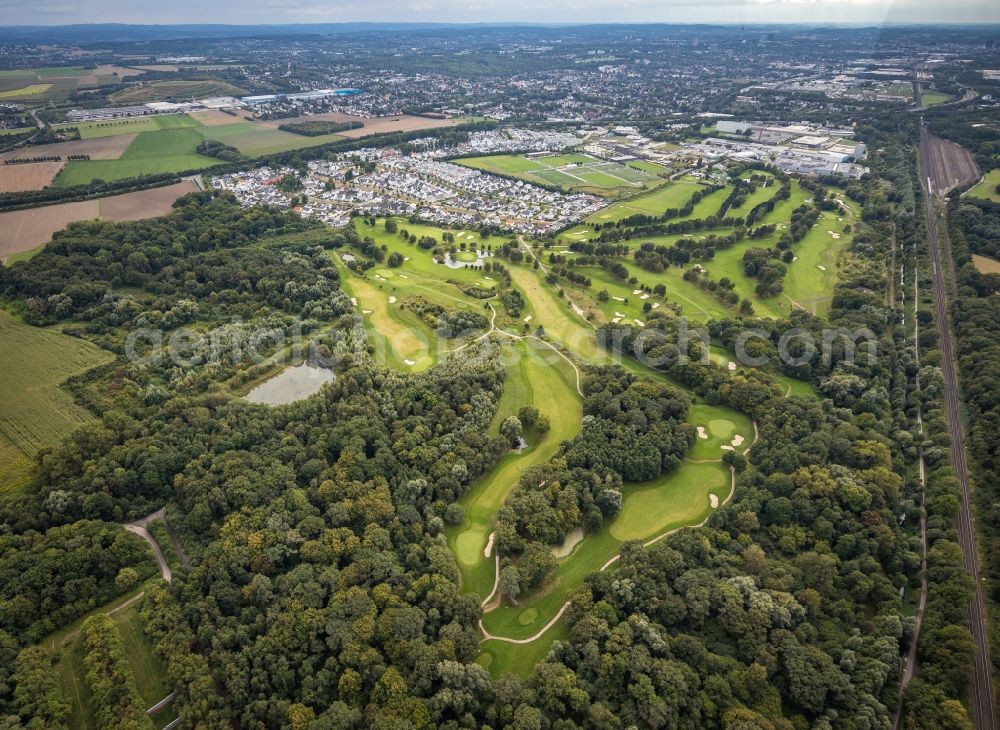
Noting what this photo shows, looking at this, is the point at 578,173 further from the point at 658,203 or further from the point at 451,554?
the point at 451,554

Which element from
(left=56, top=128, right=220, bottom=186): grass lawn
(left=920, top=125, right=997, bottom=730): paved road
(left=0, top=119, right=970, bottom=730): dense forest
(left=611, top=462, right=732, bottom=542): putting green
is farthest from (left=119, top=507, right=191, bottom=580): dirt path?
(left=56, top=128, right=220, bottom=186): grass lawn

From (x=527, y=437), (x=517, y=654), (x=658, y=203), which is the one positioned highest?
(x=658, y=203)

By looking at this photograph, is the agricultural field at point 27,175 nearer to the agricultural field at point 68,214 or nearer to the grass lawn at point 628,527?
the agricultural field at point 68,214

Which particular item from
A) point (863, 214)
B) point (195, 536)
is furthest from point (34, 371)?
point (863, 214)

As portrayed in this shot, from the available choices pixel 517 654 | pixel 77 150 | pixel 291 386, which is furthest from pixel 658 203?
pixel 77 150

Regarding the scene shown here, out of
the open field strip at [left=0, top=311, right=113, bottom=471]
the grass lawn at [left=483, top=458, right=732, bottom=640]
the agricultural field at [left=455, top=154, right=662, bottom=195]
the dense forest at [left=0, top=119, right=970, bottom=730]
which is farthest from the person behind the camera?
the agricultural field at [left=455, top=154, right=662, bottom=195]

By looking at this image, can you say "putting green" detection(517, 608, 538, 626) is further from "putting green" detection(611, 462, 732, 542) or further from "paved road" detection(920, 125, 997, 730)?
A: "paved road" detection(920, 125, 997, 730)
